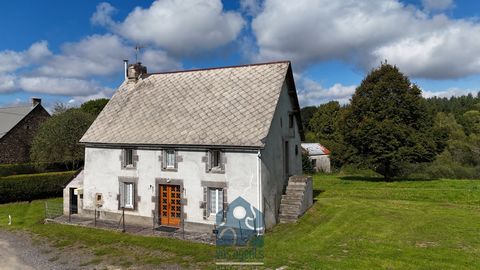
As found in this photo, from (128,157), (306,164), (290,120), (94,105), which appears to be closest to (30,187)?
(128,157)

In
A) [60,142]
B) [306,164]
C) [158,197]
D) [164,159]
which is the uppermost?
[60,142]

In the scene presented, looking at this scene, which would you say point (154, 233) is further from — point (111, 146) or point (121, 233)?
point (111, 146)

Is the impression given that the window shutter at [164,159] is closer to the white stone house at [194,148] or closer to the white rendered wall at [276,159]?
the white stone house at [194,148]

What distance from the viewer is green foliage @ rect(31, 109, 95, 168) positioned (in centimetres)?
3931

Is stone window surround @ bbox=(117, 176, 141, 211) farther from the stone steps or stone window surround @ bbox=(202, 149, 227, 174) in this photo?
the stone steps

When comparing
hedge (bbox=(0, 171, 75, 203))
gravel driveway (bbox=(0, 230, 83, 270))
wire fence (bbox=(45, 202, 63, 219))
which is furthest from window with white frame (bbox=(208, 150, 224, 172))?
hedge (bbox=(0, 171, 75, 203))

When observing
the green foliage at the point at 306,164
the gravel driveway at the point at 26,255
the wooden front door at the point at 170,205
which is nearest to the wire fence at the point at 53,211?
the gravel driveway at the point at 26,255

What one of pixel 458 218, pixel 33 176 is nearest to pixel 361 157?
pixel 458 218

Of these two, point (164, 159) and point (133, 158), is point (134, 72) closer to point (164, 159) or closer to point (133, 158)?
point (133, 158)

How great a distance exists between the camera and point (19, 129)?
1748 inches

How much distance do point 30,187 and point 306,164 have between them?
33.8m

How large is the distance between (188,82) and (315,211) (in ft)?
38.0

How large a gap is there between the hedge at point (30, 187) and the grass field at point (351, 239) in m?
3.68

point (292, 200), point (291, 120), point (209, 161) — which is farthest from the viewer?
point (291, 120)
